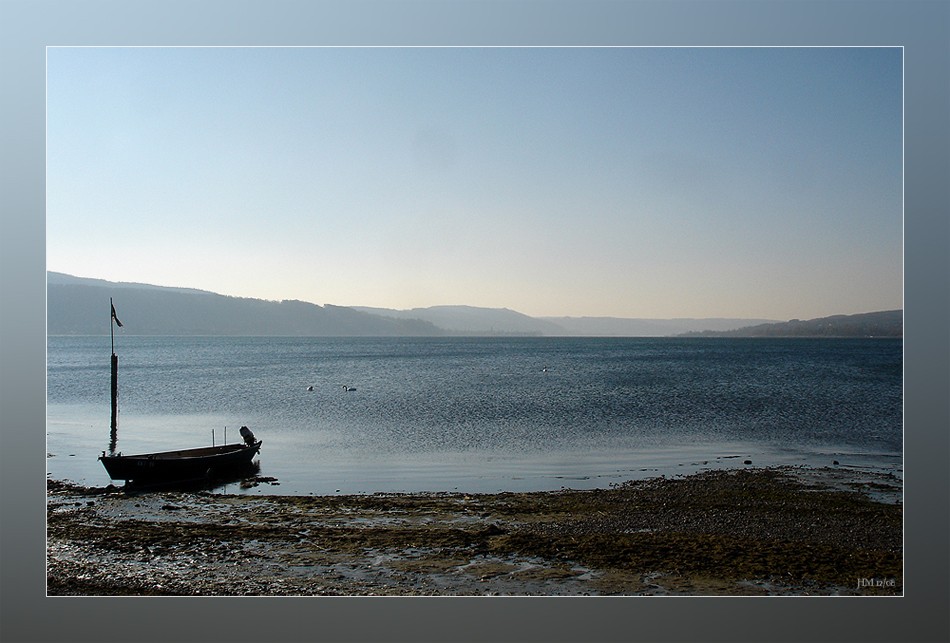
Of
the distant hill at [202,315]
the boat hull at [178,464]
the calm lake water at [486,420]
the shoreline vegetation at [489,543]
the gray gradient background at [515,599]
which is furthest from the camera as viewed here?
the distant hill at [202,315]

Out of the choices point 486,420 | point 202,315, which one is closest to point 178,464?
point 486,420

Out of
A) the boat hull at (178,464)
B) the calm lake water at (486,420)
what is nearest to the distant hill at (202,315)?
the calm lake water at (486,420)

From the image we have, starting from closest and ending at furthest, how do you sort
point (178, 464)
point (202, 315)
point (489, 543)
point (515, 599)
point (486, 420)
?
point (515, 599)
point (489, 543)
point (178, 464)
point (486, 420)
point (202, 315)

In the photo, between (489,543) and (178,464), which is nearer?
(489,543)

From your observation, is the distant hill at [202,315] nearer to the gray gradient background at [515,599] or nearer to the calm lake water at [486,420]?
the calm lake water at [486,420]

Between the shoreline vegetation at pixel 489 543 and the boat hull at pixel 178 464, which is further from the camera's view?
the boat hull at pixel 178 464

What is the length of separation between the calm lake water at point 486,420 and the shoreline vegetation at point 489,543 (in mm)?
1464

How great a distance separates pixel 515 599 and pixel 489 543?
60.5 inches

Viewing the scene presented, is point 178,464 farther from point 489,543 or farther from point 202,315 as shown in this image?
point 202,315

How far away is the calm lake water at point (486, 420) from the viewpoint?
12.4m

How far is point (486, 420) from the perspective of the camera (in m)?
19.1
